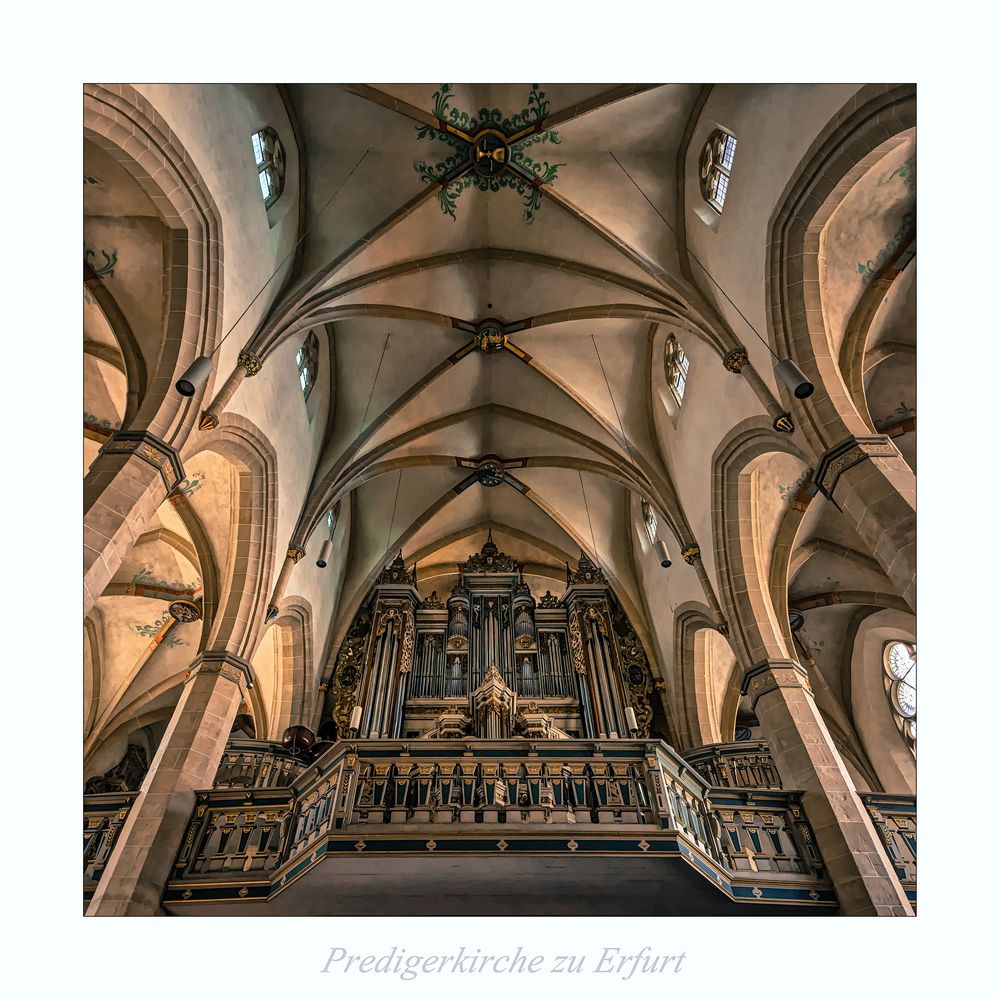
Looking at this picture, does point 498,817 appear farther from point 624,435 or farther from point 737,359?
point 624,435

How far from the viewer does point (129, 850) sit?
9148 mm

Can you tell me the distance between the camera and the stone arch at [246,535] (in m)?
12.2

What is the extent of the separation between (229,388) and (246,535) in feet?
9.72

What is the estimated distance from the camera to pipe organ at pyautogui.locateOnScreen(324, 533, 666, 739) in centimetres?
1538

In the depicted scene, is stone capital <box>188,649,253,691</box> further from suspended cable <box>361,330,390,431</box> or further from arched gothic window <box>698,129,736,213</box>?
arched gothic window <box>698,129,736,213</box>

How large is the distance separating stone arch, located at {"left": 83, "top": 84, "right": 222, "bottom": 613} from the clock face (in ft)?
16.5

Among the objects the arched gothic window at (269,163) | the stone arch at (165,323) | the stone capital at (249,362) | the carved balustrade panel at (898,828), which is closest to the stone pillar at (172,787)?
the stone arch at (165,323)

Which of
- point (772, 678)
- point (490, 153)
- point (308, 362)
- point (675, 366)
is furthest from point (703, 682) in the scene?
point (490, 153)

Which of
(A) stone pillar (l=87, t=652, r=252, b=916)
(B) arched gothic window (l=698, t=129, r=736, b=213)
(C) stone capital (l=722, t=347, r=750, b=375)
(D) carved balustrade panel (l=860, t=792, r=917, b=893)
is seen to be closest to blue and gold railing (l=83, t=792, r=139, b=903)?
(A) stone pillar (l=87, t=652, r=252, b=916)

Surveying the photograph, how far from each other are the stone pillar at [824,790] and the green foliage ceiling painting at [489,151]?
9369 millimetres

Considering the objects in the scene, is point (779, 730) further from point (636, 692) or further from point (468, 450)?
point (468, 450)

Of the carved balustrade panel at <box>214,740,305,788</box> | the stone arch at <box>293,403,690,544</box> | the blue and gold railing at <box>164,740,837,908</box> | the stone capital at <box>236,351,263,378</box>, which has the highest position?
the stone arch at <box>293,403,690,544</box>
